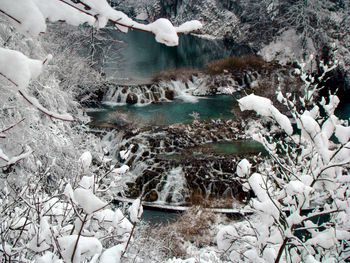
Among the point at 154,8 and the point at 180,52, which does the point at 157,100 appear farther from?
the point at 154,8

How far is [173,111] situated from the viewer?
1407cm

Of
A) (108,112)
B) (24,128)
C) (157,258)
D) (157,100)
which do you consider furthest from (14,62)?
(157,100)

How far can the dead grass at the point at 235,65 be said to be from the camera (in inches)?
724

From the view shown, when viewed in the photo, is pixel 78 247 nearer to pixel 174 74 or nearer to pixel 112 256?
pixel 112 256

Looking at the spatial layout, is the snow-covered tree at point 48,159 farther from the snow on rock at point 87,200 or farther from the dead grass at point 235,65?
the dead grass at point 235,65

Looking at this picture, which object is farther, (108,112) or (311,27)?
(311,27)

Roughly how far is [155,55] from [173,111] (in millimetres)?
10555

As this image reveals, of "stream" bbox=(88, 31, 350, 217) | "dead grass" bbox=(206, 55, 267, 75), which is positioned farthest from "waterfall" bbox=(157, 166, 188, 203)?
"dead grass" bbox=(206, 55, 267, 75)

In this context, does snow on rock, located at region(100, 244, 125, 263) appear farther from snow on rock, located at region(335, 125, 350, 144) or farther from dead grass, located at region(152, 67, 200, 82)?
dead grass, located at region(152, 67, 200, 82)

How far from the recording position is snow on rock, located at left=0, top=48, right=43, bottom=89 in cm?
75

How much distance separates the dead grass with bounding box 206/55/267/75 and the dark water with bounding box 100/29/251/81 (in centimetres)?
182

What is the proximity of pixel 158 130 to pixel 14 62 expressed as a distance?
1069 cm

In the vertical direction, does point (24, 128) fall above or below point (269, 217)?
above

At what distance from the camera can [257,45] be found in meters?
21.4
